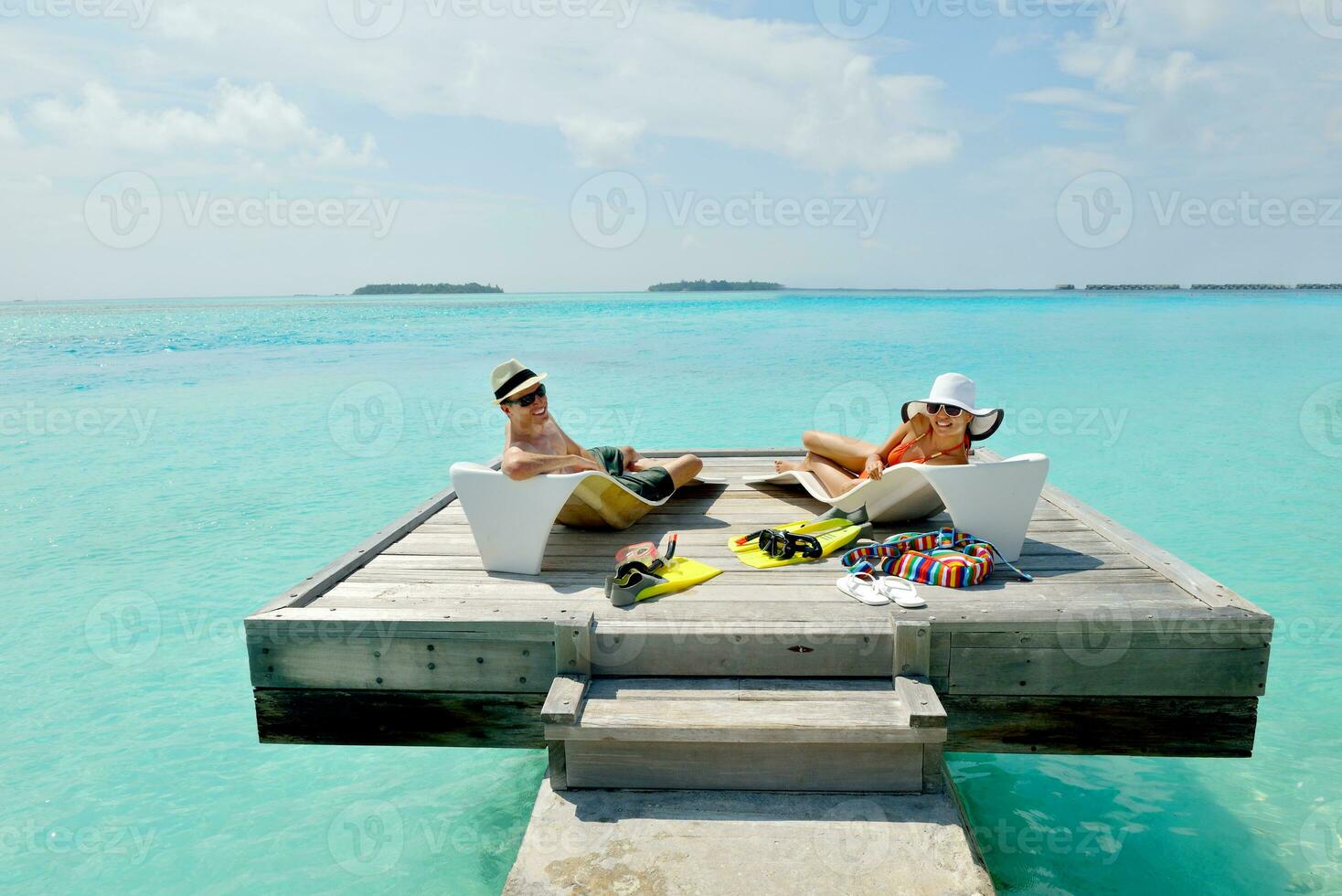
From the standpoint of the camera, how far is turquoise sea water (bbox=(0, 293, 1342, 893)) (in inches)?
199

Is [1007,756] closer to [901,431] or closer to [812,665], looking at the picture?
[901,431]

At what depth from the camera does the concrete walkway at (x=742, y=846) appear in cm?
285

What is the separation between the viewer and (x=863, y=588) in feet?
14.0

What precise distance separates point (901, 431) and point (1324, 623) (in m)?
5.80

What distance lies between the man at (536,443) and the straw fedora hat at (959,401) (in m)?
1.88

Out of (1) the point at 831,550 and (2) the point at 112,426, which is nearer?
(1) the point at 831,550

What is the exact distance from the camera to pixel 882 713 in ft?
11.3

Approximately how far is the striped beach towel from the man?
5.45 feet

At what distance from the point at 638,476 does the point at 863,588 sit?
2.15 metres

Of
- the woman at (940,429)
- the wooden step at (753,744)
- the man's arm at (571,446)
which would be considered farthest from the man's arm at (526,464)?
the woman at (940,429)

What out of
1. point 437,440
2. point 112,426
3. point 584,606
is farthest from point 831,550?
point 112,426

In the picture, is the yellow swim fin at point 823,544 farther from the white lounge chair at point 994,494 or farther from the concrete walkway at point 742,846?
the concrete walkway at point 742,846

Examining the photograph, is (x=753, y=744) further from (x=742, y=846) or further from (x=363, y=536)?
(x=363, y=536)

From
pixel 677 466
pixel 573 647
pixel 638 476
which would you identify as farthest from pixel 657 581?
pixel 677 466
